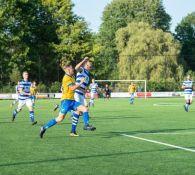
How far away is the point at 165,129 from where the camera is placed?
1769 centimetres

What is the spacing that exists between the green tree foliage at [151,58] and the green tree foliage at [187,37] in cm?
2310

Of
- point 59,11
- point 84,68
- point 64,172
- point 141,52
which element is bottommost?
point 64,172

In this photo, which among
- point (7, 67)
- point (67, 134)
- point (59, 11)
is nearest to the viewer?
point (67, 134)

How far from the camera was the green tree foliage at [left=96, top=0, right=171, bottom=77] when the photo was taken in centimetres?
9869

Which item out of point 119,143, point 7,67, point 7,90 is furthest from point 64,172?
point 7,67

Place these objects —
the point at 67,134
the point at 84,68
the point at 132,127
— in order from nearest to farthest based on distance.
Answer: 1. the point at 67,134
2. the point at 84,68
3. the point at 132,127

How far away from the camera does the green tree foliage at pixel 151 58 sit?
3056 inches

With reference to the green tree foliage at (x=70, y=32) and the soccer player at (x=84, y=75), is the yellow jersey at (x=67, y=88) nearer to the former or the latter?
the soccer player at (x=84, y=75)

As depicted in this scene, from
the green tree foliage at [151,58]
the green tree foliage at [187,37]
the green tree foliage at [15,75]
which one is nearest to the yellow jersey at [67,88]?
the green tree foliage at [15,75]

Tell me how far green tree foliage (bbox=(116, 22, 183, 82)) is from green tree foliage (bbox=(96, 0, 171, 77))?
16675 mm

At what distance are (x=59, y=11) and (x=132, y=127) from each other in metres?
65.7

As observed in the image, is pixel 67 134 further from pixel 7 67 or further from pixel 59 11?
pixel 59 11

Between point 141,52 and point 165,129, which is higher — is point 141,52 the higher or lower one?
the higher one

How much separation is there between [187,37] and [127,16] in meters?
16.9
